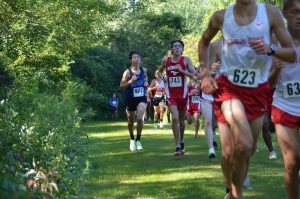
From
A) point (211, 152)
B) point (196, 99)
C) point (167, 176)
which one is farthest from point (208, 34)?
point (196, 99)

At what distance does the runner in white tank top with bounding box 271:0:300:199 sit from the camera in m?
5.36

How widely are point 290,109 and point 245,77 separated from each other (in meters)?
0.58

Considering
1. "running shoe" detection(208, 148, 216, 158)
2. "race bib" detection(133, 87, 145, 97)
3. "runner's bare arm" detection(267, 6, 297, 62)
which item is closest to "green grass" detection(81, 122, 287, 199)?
"running shoe" detection(208, 148, 216, 158)

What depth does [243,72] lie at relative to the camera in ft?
17.3

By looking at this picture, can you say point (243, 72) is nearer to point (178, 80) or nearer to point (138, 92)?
point (178, 80)

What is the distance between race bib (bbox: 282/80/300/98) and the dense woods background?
7.12 feet

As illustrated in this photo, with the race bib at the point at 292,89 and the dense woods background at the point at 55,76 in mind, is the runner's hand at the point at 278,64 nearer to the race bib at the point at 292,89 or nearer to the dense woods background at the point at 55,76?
the race bib at the point at 292,89

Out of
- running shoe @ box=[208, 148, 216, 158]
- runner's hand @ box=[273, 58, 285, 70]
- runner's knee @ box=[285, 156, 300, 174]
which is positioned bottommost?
running shoe @ box=[208, 148, 216, 158]

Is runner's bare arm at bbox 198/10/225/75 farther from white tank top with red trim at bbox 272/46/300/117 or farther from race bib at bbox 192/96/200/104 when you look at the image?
race bib at bbox 192/96/200/104

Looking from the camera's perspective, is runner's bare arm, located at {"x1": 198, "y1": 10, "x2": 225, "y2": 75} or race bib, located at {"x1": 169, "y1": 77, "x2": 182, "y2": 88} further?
race bib, located at {"x1": 169, "y1": 77, "x2": 182, "y2": 88}

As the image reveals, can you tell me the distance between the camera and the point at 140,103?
1197 cm

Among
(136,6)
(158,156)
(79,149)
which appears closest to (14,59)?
(158,156)

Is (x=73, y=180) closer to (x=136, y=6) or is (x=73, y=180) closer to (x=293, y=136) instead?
(x=293, y=136)

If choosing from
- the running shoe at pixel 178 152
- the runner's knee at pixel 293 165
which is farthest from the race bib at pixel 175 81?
the runner's knee at pixel 293 165
